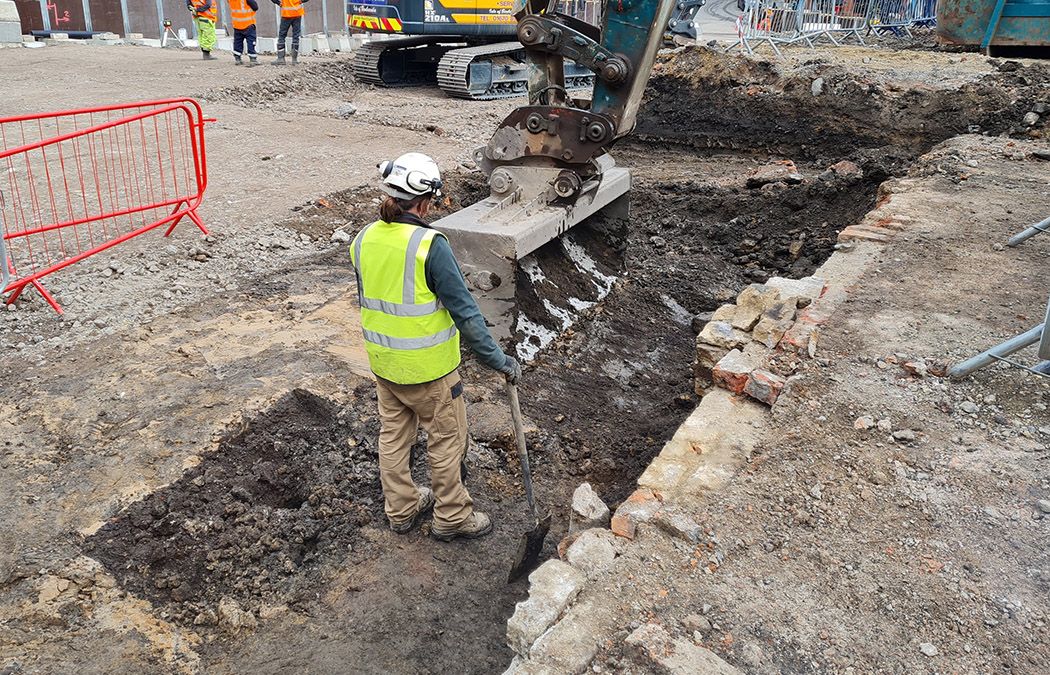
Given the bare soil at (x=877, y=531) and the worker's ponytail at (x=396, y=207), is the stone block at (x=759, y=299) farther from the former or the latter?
the worker's ponytail at (x=396, y=207)

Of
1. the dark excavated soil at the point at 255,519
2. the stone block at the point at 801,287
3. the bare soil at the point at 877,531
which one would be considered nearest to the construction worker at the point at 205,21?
the dark excavated soil at the point at 255,519

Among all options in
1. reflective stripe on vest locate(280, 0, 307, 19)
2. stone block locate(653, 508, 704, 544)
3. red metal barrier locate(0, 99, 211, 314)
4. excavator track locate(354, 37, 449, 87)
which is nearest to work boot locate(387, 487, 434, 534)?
stone block locate(653, 508, 704, 544)

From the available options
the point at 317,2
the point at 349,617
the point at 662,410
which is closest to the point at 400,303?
the point at 349,617

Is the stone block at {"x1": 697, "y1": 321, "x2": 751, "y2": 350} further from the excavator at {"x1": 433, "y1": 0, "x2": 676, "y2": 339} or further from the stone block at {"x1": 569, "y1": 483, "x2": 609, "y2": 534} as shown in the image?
the stone block at {"x1": 569, "y1": 483, "x2": 609, "y2": 534}

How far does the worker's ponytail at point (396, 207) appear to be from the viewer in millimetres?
3498

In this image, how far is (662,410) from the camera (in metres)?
5.52

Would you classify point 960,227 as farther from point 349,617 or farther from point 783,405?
point 349,617

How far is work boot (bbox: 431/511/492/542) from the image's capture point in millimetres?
4055

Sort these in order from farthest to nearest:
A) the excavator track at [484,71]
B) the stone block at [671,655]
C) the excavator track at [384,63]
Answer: the excavator track at [384,63]
the excavator track at [484,71]
the stone block at [671,655]

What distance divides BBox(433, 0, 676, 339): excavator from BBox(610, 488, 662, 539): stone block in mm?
2377

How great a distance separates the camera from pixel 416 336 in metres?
3.61

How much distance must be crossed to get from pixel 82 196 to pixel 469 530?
5.34 m

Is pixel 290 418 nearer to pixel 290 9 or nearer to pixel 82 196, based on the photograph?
pixel 82 196

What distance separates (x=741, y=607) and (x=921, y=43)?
17.8m
